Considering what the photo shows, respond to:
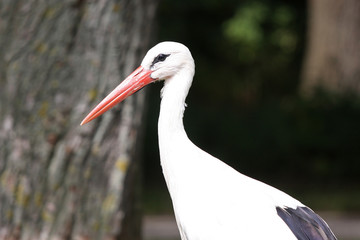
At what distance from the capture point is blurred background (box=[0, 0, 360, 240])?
5949 mm

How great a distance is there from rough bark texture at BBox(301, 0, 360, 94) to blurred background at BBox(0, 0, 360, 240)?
0.09ft

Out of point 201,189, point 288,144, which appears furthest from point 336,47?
point 201,189

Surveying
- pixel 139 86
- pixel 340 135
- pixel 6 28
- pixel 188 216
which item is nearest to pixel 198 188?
pixel 188 216

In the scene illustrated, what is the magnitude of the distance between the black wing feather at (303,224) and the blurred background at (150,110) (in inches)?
78.2

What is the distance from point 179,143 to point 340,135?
9.67m

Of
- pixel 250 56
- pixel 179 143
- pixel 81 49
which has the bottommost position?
pixel 179 143

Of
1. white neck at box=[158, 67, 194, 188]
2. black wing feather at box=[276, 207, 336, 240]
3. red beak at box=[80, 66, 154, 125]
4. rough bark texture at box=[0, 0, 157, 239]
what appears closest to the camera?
black wing feather at box=[276, 207, 336, 240]

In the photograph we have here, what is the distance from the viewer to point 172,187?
465 cm

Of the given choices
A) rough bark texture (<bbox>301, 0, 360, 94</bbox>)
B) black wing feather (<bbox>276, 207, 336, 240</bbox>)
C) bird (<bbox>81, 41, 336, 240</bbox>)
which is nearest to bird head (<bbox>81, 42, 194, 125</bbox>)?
bird (<bbox>81, 41, 336, 240</bbox>)

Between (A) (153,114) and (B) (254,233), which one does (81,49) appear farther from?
(A) (153,114)

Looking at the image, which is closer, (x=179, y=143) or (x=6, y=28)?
(x=179, y=143)

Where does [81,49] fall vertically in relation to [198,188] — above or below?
above

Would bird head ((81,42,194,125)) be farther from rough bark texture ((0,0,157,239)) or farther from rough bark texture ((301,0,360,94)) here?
rough bark texture ((301,0,360,94))

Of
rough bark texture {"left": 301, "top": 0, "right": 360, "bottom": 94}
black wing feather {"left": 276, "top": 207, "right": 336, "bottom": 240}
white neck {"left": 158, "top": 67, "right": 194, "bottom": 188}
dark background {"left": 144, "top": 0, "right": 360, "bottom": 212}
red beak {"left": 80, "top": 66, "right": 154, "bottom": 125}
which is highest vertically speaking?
rough bark texture {"left": 301, "top": 0, "right": 360, "bottom": 94}
